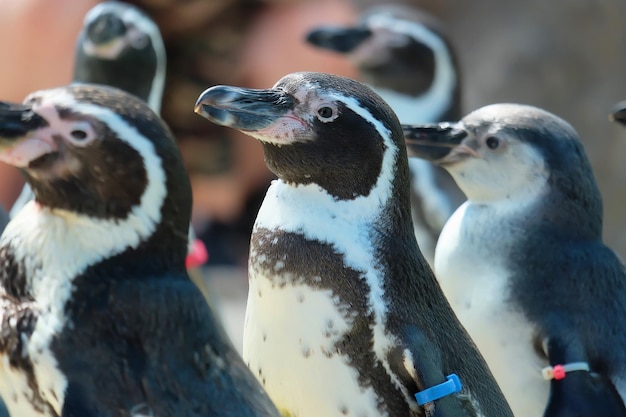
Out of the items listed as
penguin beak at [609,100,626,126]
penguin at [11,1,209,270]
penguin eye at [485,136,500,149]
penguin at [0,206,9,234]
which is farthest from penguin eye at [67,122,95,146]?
penguin at [11,1,209,270]

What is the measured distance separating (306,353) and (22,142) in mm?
615

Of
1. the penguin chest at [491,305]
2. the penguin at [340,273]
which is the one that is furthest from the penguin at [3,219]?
the penguin chest at [491,305]

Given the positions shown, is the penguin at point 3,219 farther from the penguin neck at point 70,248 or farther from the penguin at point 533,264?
the penguin at point 533,264

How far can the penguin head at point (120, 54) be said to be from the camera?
367 centimetres

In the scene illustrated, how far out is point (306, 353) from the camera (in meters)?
2.09

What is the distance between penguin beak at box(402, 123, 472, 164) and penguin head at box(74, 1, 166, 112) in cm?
125

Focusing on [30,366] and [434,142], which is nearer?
[30,366]

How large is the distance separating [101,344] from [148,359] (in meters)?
0.08

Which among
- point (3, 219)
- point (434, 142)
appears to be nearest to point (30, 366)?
point (3, 219)

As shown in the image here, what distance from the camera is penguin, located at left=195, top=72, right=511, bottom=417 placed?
2.06m

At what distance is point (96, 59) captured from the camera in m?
3.68

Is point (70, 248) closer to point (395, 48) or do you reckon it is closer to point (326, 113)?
point (326, 113)

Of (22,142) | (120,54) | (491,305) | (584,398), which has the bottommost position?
(584,398)

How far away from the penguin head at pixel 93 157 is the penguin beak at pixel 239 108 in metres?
0.11
